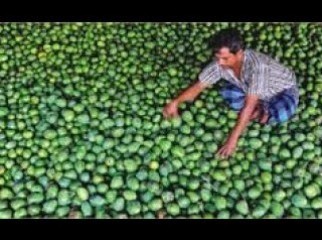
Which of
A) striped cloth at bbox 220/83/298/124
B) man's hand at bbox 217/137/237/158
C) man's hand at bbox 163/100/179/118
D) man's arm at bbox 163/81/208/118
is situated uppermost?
man's arm at bbox 163/81/208/118

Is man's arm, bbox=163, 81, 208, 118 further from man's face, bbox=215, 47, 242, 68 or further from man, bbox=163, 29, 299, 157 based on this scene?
man's face, bbox=215, 47, 242, 68

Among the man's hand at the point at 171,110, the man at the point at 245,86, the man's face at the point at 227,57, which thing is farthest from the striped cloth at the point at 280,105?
the man's hand at the point at 171,110

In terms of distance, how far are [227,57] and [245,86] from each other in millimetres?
243

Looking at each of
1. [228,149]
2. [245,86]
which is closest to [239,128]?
[228,149]

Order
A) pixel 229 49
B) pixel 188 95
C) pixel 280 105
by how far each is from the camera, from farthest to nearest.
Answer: pixel 188 95 < pixel 280 105 < pixel 229 49

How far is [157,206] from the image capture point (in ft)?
9.52

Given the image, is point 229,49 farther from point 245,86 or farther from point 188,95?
point 188,95

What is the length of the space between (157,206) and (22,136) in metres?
0.87

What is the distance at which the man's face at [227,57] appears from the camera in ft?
9.92

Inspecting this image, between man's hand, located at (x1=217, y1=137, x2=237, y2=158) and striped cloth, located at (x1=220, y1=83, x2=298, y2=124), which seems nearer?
man's hand, located at (x1=217, y1=137, x2=237, y2=158)

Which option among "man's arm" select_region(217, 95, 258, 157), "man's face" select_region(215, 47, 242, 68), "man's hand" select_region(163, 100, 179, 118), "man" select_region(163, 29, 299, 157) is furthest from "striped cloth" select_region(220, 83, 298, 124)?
"man's hand" select_region(163, 100, 179, 118)

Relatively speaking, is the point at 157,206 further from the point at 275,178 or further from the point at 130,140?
the point at 275,178

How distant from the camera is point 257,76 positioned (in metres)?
3.06

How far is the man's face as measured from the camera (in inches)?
119
